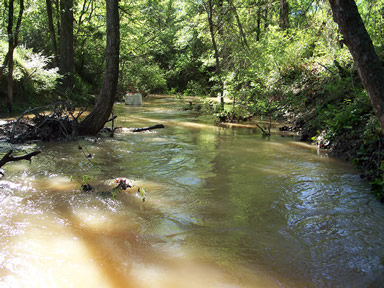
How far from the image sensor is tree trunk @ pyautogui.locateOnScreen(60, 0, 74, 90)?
17234 millimetres

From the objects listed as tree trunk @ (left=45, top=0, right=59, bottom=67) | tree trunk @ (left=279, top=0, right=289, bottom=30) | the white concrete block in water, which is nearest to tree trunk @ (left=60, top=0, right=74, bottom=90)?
tree trunk @ (left=45, top=0, right=59, bottom=67)

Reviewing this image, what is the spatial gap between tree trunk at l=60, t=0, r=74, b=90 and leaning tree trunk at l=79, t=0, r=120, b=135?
28.8 ft

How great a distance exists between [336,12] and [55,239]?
372cm

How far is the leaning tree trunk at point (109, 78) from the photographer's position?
873cm

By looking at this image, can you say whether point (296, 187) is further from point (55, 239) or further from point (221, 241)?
point (55, 239)

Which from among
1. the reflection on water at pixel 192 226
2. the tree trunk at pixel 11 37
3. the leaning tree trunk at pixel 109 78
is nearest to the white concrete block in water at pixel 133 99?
the tree trunk at pixel 11 37

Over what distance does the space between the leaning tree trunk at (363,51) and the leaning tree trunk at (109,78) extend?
271 inches

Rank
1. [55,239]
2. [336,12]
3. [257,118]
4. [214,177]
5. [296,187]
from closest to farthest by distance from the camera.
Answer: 1. [336,12]
2. [55,239]
3. [296,187]
4. [214,177]
5. [257,118]

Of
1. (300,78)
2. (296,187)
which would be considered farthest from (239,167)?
(300,78)

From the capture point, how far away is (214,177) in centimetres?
588

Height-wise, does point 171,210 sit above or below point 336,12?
below

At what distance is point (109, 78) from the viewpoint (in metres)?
9.09

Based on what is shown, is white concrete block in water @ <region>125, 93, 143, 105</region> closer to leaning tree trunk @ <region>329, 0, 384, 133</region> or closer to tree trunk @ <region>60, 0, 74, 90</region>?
tree trunk @ <region>60, 0, 74, 90</region>

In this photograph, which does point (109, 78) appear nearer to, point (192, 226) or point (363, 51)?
point (192, 226)
